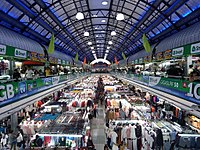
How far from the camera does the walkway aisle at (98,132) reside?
1139 centimetres

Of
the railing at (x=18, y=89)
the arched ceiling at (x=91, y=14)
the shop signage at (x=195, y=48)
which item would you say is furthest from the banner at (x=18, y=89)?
the shop signage at (x=195, y=48)

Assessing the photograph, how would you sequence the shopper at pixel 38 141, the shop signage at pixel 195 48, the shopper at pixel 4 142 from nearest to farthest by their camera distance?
the shopper at pixel 38 141, the shop signage at pixel 195 48, the shopper at pixel 4 142

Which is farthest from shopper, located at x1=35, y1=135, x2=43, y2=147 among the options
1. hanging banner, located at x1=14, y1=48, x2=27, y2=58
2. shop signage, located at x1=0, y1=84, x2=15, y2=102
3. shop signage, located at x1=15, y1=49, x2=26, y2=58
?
shop signage, located at x1=15, y1=49, x2=26, y2=58

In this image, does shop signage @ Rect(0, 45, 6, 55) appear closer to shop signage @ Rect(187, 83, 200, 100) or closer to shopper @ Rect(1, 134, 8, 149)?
shopper @ Rect(1, 134, 8, 149)

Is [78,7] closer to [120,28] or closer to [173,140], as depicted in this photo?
[120,28]

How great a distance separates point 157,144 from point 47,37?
21834 mm

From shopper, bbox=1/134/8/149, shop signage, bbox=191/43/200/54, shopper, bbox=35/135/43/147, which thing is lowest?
shopper, bbox=1/134/8/149

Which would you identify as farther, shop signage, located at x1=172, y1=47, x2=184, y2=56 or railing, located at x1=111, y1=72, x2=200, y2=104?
shop signage, located at x1=172, y1=47, x2=184, y2=56

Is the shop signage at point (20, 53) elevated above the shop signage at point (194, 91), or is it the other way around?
the shop signage at point (20, 53)

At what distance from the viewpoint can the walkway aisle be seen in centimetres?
1139

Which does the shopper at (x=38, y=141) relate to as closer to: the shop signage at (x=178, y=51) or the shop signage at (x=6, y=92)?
the shop signage at (x=6, y=92)

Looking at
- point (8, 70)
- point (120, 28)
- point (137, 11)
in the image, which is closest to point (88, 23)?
point (120, 28)

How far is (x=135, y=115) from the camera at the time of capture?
35.7ft

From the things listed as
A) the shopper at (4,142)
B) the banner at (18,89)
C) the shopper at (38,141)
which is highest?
the banner at (18,89)
